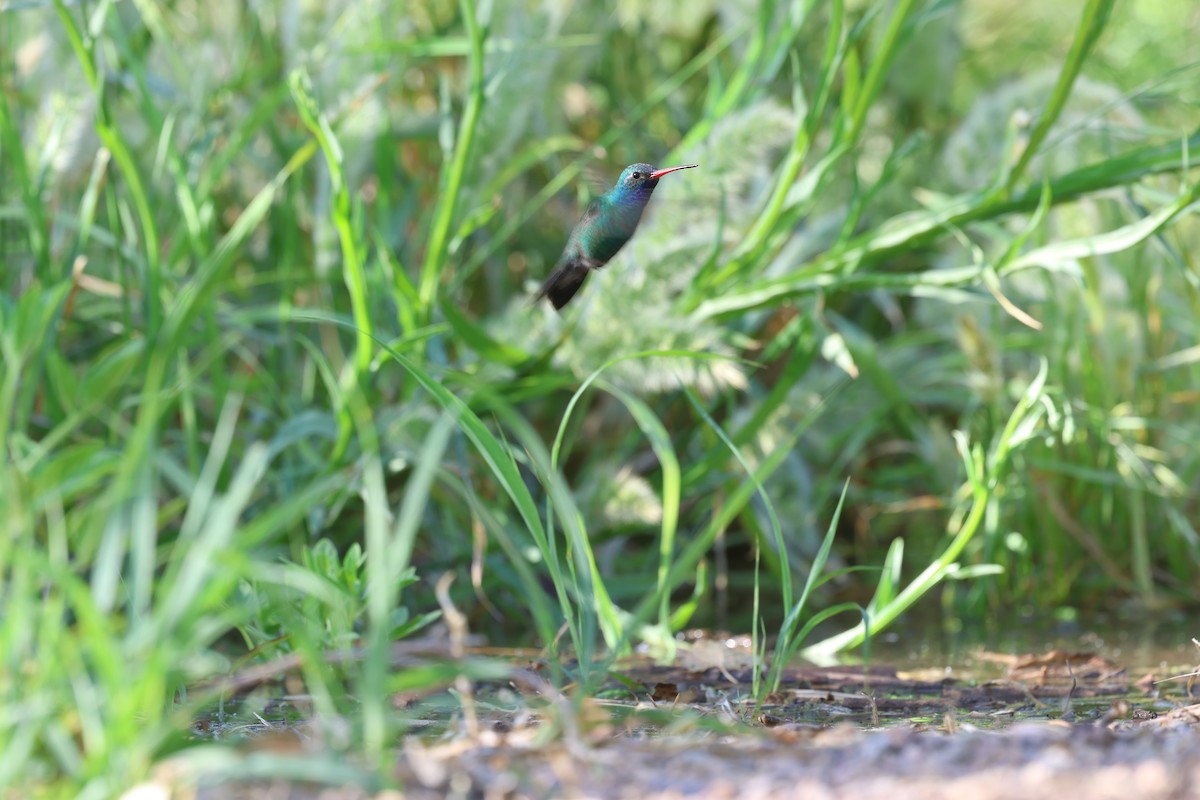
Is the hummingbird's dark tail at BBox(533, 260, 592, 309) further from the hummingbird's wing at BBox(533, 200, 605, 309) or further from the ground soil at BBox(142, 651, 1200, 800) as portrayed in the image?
the ground soil at BBox(142, 651, 1200, 800)

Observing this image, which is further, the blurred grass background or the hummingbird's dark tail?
the hummingbird's dark tail

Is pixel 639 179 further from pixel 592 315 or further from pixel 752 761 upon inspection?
pixel 752 761

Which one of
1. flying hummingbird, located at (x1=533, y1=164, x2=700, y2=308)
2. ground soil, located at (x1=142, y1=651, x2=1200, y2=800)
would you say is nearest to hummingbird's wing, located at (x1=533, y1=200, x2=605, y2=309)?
flying hummingbird, located at (x1=533, y1=164, x2=700, y2=308)

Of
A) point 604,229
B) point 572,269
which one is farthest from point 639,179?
point 572,269

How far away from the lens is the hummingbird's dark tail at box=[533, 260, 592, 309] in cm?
183

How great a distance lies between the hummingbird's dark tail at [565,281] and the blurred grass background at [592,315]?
49 mm

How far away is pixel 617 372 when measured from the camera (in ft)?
6.29

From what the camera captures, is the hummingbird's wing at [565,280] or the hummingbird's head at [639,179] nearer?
the hummingbird's head at [639,179]

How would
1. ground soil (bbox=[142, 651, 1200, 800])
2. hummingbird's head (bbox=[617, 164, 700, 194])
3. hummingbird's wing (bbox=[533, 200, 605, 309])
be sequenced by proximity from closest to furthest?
ground soil (bbox=[142, 651, 1200, 800]) → hummingbird's head (bbox=[617, 164, 700, 194]) → hummingbird's wing (bbox=[533, 200, 605, 309])

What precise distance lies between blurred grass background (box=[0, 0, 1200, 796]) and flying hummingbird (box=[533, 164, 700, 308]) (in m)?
0.06

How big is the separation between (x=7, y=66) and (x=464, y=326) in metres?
1.09

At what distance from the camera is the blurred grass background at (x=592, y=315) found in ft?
5.67

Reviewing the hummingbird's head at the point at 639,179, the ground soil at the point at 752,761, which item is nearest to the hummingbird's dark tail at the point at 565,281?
the hummingbird's head at the point at 639,179

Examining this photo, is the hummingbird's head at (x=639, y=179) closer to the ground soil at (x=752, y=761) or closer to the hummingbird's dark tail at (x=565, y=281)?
the hummingbird's dark tail at (x=565, y=281)
